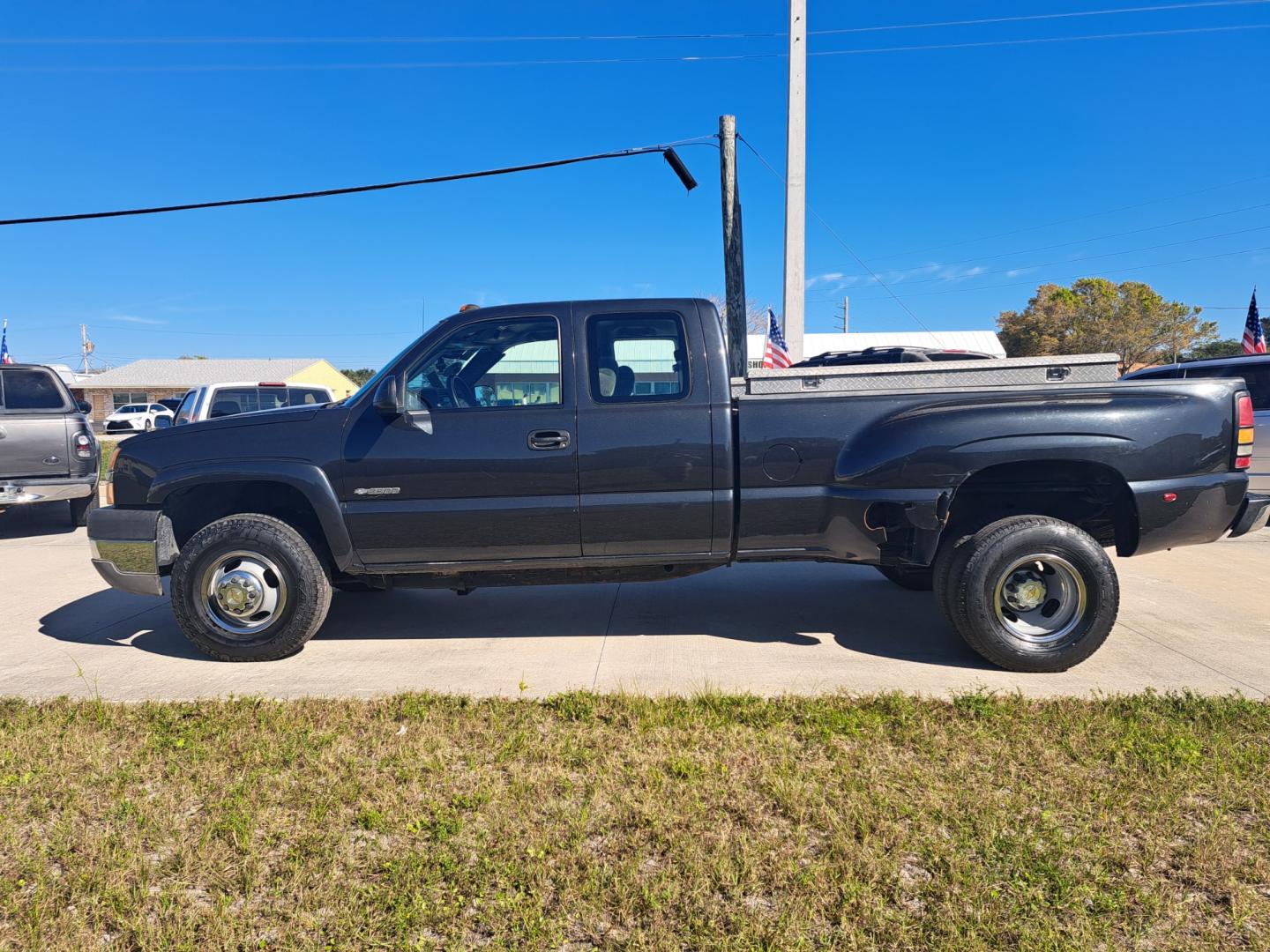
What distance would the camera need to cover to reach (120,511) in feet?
15.2

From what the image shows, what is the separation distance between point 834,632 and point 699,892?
284cm

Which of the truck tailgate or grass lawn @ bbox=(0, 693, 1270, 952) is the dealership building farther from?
grass lawn @ bbox=(0, 693, 1270, 952)

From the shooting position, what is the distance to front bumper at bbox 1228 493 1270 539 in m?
4.32

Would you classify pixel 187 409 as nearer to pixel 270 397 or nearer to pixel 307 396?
pixel 270 397

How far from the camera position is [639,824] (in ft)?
9.03

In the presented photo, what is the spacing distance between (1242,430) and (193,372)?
6332 centimetres

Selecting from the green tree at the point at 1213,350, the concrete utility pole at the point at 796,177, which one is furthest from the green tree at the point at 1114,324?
the concrete utility pole at the point at 796,177

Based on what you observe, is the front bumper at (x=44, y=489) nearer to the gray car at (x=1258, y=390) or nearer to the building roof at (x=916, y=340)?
the gray car at (x=1258, y=390)

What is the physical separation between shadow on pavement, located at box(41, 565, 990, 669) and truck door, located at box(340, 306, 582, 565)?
2.74 ft

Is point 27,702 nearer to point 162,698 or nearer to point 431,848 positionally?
point 162,698

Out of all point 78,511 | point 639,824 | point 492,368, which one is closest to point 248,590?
point 492,368

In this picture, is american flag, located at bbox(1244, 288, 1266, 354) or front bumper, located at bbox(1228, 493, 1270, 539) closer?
front bumper, located at bbox(1228, 493, 1270, 539)

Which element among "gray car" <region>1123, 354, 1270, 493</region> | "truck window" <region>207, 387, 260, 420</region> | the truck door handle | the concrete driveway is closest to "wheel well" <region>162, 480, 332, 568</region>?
Result: the concrete driveway

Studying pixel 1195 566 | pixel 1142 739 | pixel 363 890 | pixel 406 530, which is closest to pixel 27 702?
pixel 406 530
